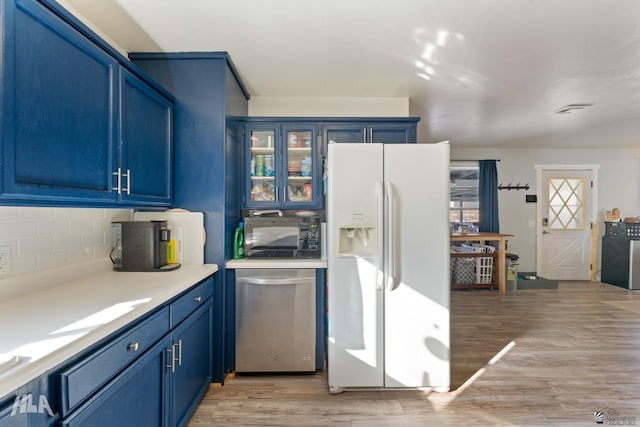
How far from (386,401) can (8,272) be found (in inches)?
88.8

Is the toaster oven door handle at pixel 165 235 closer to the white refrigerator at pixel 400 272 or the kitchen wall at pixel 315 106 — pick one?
the white refrigerator at pixel 400 272

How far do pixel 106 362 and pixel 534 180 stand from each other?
668cm

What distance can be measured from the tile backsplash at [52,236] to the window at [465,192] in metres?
5.39

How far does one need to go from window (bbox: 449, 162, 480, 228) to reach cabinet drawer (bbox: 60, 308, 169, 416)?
5427 millimetres

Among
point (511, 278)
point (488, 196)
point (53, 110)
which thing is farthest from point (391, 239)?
point (488, 196)

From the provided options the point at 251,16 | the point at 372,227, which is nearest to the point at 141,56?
the point at 251,16

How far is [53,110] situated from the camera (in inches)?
49.1

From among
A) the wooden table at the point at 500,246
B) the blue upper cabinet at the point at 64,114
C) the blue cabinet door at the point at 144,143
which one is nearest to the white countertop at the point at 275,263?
the blue cabinet door at the point at 144,143

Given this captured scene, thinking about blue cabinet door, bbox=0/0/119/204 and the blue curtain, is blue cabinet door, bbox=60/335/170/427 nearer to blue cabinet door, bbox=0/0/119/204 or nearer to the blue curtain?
blue cabinet door, bbox=0/0/119/204

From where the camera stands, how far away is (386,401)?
2.12 meters

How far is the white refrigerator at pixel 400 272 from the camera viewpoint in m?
2.13

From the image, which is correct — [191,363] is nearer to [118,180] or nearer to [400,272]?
[118,180]

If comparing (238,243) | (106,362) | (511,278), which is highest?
(238,243)

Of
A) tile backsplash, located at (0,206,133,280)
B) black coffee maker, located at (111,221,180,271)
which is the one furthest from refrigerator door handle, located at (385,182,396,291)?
tile backsplash, located at (0,206,133,280)
